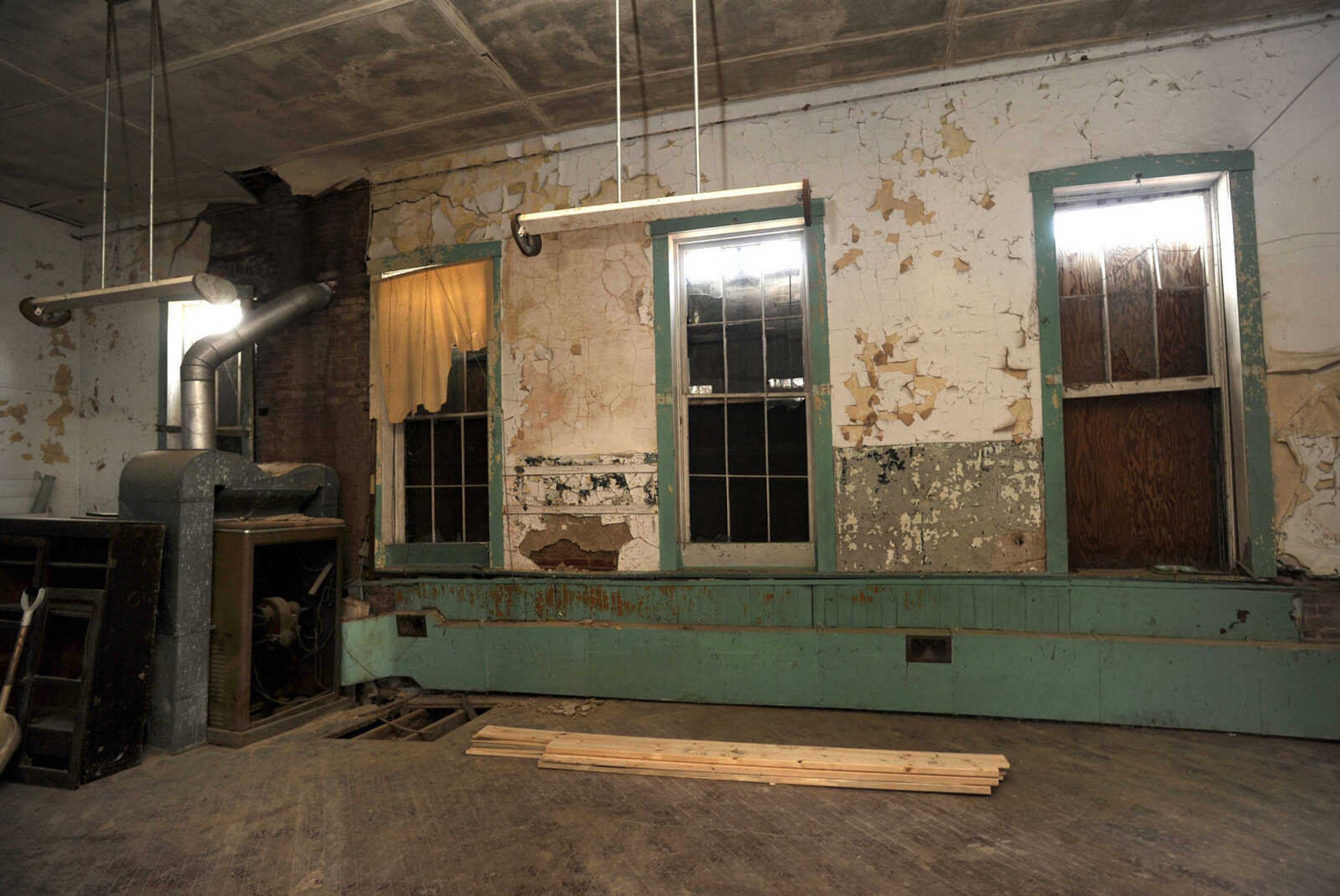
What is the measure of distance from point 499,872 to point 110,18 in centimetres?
477

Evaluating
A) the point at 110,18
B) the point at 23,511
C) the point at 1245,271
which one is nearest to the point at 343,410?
the point at 110,18

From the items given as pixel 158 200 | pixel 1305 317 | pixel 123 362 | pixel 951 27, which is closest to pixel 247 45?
pixel 158 200

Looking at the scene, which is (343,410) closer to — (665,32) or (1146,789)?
(665,32)

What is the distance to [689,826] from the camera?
295cm

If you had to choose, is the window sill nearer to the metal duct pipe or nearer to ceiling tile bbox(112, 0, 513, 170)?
the metal duct pipe

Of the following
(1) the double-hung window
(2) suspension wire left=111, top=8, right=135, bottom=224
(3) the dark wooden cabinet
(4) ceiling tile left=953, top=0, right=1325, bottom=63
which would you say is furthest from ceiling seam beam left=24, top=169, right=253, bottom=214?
(4) ceiling tile left=953, top=0, right=1325, bottom=63

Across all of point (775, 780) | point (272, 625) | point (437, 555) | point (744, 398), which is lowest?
point (775, 780)

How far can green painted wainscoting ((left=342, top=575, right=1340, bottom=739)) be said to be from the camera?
384 centimetres

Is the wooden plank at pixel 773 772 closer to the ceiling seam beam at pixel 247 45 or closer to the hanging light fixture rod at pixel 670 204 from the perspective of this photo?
the hanging light fixture rod at pixel 670 204

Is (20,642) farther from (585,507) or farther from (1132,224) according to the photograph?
(1132,224)

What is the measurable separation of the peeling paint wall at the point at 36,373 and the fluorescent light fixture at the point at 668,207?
5.55m

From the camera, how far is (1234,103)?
13.1 feet

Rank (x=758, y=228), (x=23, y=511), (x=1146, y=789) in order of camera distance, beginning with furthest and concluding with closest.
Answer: (x=23, y=511)
(x=758, y=228)
(x=1146, y=789)

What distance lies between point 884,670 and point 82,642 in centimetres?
463
